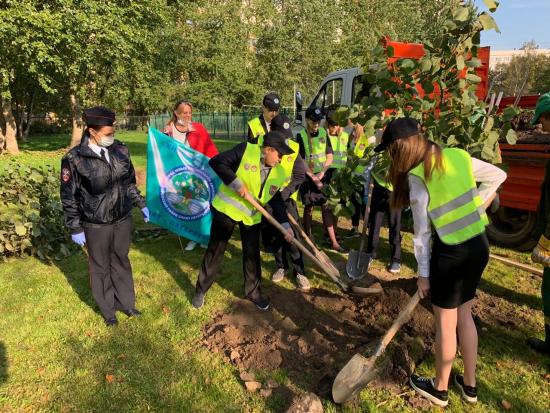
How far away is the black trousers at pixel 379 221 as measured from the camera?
504cm

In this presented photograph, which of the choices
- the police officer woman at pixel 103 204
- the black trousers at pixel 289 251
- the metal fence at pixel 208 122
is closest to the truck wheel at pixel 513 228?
the black trousers at pixel 289 251

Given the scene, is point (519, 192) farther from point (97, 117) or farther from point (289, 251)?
point (97, 117)

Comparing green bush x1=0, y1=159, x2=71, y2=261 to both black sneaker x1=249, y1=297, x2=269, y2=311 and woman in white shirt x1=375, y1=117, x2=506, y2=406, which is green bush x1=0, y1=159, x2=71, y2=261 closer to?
black sneaker x1=249, y1=297, x2=269, y2=311

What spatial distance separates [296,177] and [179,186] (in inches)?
78.5

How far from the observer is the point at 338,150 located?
225 inches

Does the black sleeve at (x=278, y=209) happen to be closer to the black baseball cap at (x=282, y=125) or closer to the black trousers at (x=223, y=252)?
the black trousers at (x=223, y=252)

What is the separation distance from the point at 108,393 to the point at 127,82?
70.7ft

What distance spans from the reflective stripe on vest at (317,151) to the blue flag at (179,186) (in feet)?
4.29

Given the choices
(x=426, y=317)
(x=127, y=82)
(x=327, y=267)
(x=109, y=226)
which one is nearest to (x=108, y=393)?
(x=109, y=226)

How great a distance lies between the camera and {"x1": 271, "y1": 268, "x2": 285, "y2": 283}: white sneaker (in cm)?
486

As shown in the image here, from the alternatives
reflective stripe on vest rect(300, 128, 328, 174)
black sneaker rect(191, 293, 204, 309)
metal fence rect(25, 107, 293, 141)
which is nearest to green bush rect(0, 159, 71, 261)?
black sneaker rect(191, 293, 204, 309)

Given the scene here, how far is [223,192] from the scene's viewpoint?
3879mm

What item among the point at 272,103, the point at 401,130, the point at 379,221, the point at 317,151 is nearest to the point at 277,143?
the point at 401,130

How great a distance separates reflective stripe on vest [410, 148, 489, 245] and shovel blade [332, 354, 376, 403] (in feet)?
3.34
